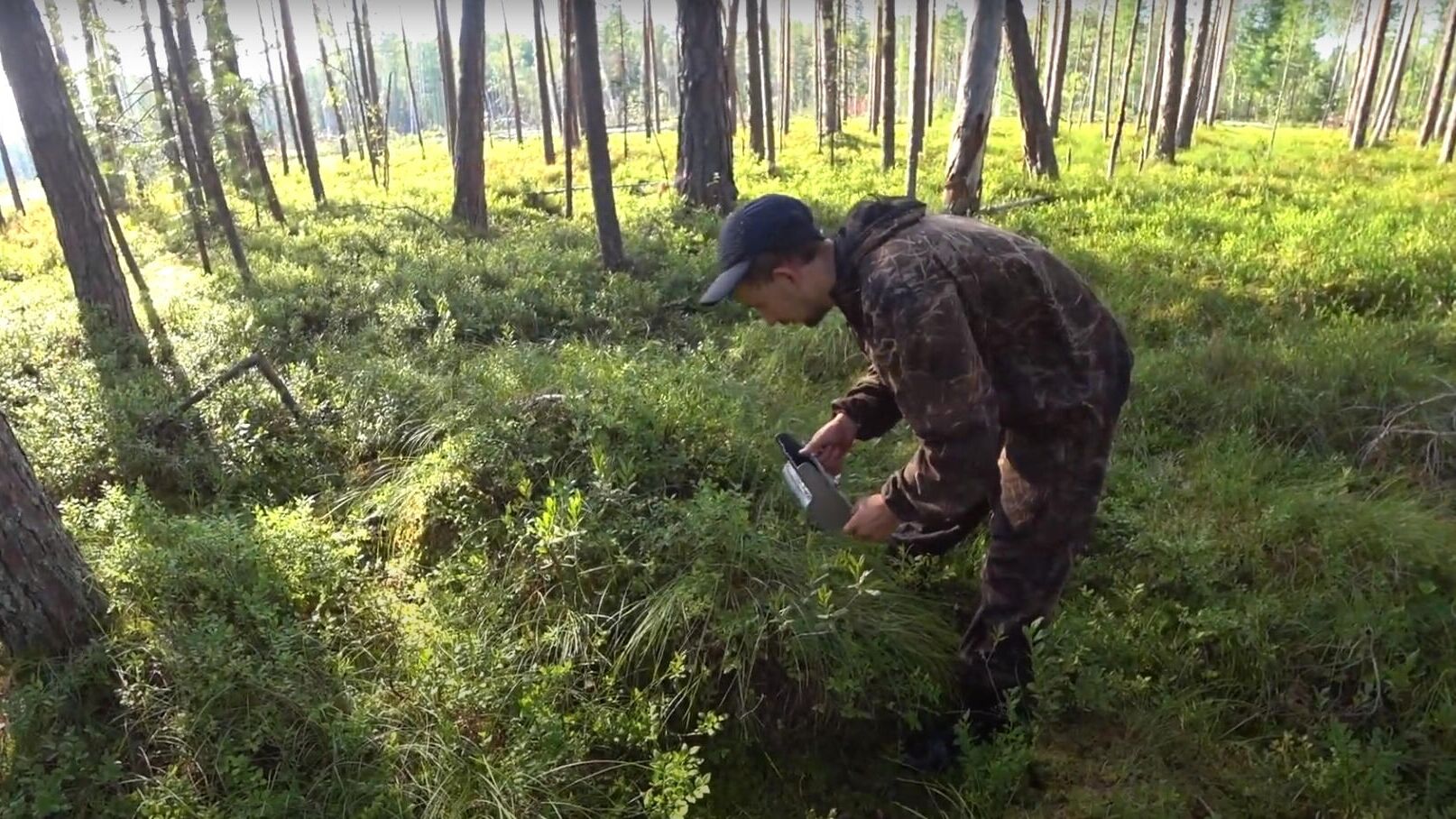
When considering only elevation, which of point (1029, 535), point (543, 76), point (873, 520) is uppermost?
point (543, 76)

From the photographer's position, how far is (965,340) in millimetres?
1987

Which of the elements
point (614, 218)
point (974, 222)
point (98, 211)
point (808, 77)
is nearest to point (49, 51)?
point (98, 211)

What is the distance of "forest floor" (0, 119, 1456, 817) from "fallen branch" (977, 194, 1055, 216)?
3724 millimetres

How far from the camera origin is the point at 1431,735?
97.0 inches

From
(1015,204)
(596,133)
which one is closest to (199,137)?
(596,133)

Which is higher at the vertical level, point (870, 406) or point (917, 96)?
point (917, 96)

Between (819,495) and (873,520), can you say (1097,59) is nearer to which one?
(819,495)

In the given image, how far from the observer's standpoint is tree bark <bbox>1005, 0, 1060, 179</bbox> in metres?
10.7

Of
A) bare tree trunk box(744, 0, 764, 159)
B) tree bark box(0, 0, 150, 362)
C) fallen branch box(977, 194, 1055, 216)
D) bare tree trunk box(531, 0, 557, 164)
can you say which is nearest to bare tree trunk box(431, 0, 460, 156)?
bare tree trunk box(531, 0, 557, 164)

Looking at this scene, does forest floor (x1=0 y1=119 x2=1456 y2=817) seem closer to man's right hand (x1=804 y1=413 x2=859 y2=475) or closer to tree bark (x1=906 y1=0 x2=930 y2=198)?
man's right hand (x1=804 y1=413 x2=859 y2=475)

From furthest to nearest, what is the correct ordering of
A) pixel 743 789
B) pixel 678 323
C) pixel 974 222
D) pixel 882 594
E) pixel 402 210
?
pixel 402 210 → pixel 678 323 → pixel 882 594 → pixel 743 789 → pixel 974 222

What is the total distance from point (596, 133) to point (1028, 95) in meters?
6.59

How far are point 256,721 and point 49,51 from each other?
24.9 feet

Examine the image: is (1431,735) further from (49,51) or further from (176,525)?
(49,51)
